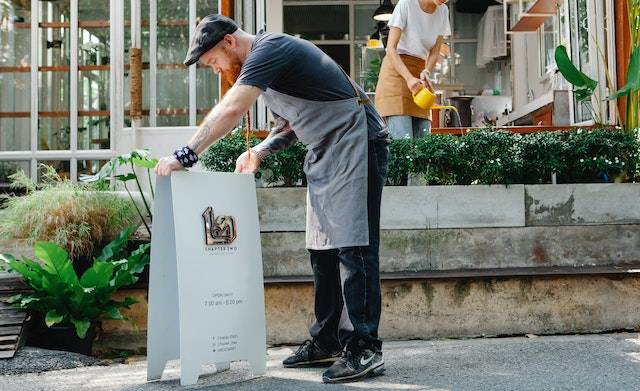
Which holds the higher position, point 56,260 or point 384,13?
point 384,13

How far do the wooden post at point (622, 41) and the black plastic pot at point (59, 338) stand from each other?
15.6ft

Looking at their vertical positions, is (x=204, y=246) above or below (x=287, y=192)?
below

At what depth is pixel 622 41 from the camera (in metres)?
6.36

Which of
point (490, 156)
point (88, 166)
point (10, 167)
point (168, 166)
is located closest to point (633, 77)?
point (490, 156)

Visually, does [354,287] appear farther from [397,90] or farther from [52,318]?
[397,90]

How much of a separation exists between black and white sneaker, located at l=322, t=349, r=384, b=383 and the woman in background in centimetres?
212

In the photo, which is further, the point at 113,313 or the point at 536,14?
the point at 536,14

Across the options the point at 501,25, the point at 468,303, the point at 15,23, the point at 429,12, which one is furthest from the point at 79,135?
the point at 501,25

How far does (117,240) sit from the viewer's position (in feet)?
15.4

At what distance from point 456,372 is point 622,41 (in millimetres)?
4111

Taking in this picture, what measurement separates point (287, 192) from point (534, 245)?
5.35ft

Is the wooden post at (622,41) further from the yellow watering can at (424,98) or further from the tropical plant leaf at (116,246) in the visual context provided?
the tropical plant leaf at (116,246)

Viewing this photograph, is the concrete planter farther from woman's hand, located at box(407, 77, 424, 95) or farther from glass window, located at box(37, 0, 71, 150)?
glass window, located at box(37, 0, 71, 150)

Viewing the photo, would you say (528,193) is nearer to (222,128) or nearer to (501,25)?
(222,128)
